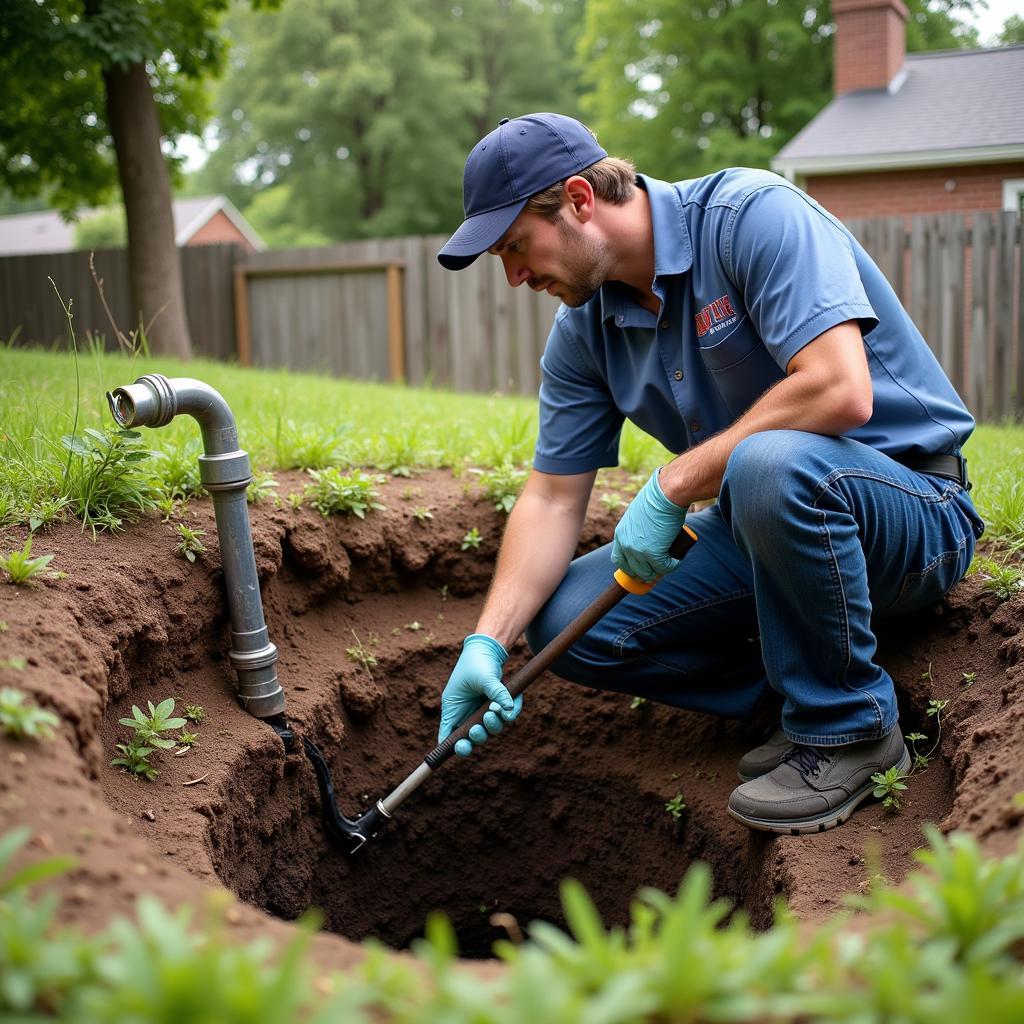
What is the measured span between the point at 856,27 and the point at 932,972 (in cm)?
1351

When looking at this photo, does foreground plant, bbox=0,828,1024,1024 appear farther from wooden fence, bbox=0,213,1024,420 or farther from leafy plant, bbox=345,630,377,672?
wooden fence, bbox=0,213,1024,420

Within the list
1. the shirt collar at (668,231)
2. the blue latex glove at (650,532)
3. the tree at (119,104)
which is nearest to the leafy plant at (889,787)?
the blue latex glove at (650,532)

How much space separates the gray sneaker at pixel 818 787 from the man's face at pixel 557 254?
1.27 meters

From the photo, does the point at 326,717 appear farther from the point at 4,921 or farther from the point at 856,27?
the point at 856,27

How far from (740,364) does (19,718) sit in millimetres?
1794

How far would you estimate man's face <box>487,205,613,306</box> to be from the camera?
254 centimetres

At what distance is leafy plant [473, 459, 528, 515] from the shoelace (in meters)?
1.31

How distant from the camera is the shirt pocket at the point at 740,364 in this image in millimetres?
2547

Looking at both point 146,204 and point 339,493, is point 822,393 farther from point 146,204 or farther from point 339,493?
point 146,204

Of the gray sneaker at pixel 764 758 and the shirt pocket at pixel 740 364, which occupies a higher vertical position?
the shirt pocket at pixel 740 364

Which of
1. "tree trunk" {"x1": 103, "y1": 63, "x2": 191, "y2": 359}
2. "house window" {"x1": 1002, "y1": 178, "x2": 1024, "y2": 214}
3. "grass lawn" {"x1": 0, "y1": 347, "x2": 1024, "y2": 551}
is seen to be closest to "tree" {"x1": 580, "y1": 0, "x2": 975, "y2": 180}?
"house window" {"x1": 1002, "y1": 178, "x2": 1024, "y2": 214}

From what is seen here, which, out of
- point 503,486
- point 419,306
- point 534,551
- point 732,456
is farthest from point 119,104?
point 732,456

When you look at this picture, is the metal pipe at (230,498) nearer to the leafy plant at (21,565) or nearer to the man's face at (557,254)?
the leafy plant at (21,565)

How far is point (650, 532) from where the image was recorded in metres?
2.46
